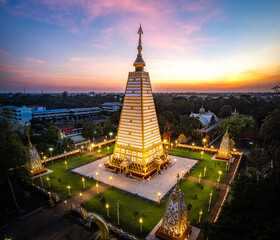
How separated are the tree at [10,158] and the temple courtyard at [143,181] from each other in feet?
30.3

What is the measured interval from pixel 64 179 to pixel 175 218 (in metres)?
16.7

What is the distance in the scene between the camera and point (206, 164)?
27.3m

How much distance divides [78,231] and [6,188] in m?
8.11

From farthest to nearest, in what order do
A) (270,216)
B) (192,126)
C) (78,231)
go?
(192,126) < (78,231) < (270,216)

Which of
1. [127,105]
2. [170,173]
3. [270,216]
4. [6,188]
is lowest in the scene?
[170,173]

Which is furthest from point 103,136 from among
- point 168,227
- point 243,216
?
point 243,216

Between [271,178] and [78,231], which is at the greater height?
[271,178]

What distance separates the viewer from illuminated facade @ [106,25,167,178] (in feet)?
75.4

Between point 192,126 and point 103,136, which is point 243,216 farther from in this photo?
point 103,136

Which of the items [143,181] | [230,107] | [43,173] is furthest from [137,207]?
[230,107]

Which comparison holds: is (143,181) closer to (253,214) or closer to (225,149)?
(253,214)

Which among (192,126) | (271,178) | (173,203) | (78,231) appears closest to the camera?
(271,178)

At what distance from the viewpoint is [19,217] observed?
15695mm

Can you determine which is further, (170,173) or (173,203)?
(170,173)
